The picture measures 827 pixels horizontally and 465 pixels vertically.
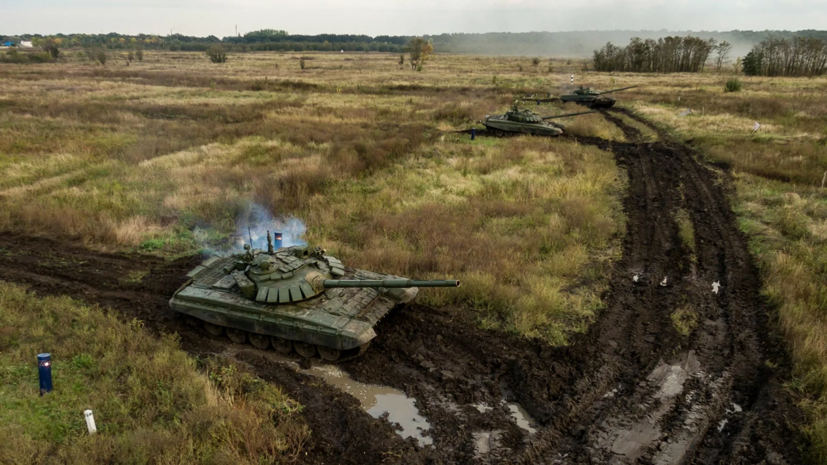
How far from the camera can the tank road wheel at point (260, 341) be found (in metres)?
9.28

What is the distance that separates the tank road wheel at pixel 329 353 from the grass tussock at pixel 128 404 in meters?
1.22

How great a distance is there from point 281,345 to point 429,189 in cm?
1015

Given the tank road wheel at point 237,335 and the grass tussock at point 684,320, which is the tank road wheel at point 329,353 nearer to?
the tank road wheel at point 237,335

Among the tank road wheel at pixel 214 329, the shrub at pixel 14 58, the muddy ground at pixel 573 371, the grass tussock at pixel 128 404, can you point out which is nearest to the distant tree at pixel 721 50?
the muddy ground at pixel 573 371

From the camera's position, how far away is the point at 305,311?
8.79 m

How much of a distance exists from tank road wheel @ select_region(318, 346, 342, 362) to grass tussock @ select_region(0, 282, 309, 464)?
4.00ft

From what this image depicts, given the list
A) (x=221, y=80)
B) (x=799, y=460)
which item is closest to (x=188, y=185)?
(x=799, y=460)

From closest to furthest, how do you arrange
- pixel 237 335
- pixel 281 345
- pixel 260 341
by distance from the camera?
pixel 281 345, pixel 260 341, pixel 237 335

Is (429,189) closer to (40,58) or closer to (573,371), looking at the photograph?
(573,371)

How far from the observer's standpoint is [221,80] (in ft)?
171

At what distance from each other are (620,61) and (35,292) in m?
72.3

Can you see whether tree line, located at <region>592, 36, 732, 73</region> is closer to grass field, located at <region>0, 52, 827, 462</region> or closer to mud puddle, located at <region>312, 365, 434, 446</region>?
grass field, located at <region>0, 52, 827, 462</region>

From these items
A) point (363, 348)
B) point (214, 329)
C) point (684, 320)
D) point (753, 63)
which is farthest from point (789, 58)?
point (214, 329)

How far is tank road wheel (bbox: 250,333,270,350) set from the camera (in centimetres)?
928
